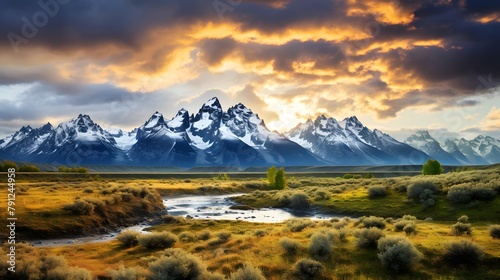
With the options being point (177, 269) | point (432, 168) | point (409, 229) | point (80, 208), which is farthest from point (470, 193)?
point (432, 168)

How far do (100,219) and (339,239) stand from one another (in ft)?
112

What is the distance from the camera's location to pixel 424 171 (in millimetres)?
99750

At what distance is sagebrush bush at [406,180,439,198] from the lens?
54.0 metres

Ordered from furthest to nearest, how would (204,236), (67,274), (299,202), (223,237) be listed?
(299,202) → (204,236) → (223,237) → (67,274)

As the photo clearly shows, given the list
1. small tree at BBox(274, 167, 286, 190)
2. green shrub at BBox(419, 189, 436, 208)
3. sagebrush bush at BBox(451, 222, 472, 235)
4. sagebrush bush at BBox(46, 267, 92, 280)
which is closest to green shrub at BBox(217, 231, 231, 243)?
sagebrush bush at BBox(46, 267, 92, 280)

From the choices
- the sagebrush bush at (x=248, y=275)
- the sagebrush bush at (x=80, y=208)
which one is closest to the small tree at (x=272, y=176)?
the sagebrush bush at (x=80, y=208)

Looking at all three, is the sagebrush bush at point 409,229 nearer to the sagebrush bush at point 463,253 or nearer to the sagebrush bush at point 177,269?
the sagebrush bush at point 463,253

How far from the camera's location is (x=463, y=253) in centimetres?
→ 1917

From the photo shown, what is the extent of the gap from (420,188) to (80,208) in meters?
50.1

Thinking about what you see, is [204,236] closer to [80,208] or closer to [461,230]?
[461,230]

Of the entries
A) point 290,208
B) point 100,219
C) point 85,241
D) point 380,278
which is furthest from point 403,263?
point 290,208

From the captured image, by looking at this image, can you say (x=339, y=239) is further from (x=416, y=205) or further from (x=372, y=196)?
(x=372, y=196)

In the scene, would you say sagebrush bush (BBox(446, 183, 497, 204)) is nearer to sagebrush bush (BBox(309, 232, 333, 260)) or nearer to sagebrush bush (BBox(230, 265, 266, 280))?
sagebrush bush (BBox(309, 232, 333, 260))

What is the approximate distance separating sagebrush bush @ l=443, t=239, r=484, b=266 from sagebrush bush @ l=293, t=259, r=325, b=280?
23.7 ft
